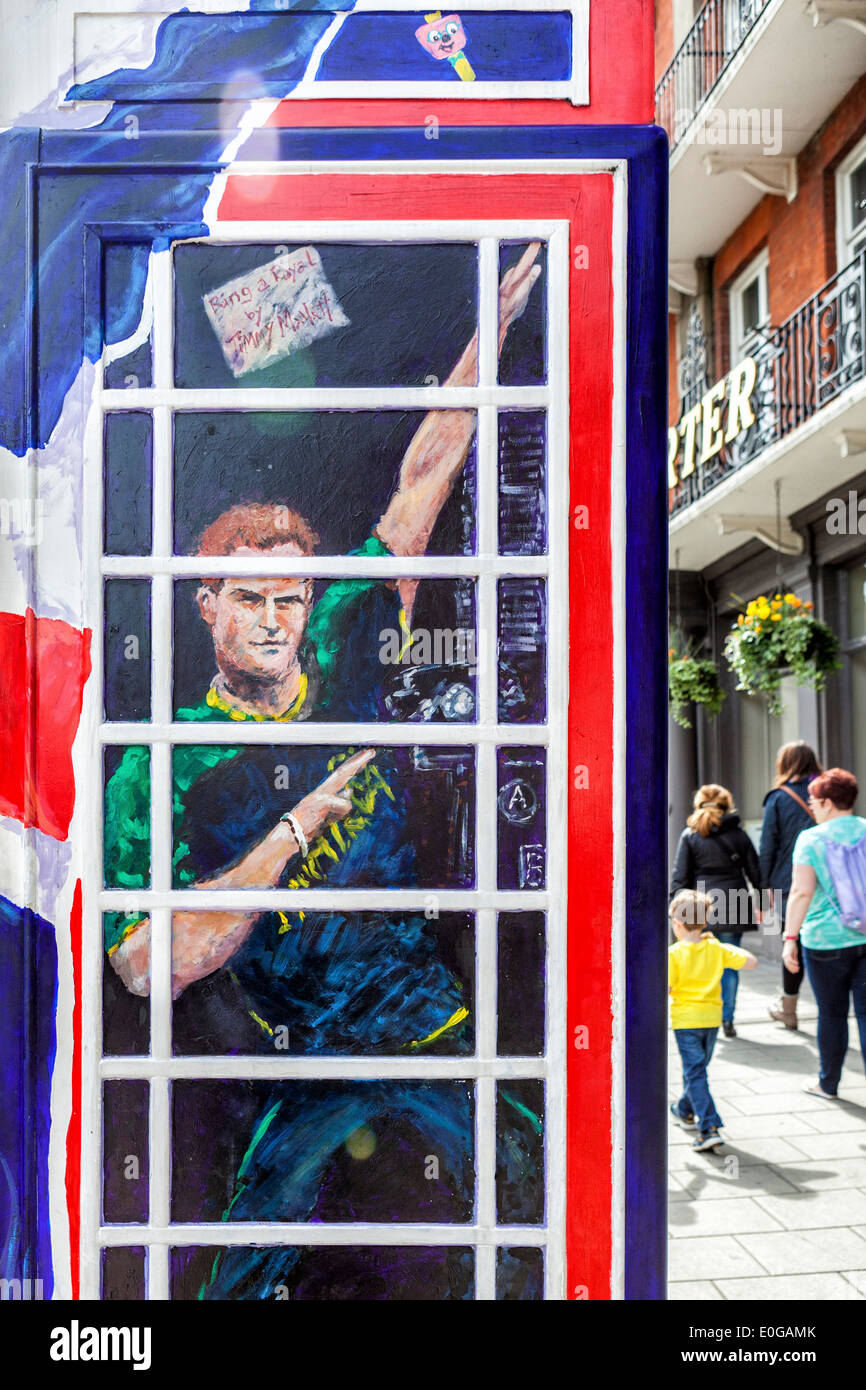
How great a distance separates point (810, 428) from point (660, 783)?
797 centimetres

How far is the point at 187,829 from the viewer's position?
2168mm

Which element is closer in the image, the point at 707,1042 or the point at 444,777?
the point at 444,777

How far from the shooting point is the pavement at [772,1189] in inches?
148

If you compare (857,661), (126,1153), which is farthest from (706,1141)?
(857,661)

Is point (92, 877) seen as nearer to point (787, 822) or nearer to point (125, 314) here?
point (125, 314)

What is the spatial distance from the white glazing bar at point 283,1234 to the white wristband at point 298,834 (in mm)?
745

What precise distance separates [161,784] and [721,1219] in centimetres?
332

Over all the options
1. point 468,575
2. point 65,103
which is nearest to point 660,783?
point 468,575

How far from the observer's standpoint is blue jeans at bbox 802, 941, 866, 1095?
551cm

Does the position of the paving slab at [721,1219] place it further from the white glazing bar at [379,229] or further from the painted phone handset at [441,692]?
the white glazing bar at [379,229]

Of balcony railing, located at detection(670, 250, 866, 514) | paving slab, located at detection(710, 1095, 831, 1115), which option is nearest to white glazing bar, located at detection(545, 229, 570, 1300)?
paving slab, located at detection(710, 1095, 831, 1115)

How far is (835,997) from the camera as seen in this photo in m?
5.60

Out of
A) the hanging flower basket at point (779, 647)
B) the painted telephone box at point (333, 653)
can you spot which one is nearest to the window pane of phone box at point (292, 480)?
the painted telephone box at point (333, 653)
